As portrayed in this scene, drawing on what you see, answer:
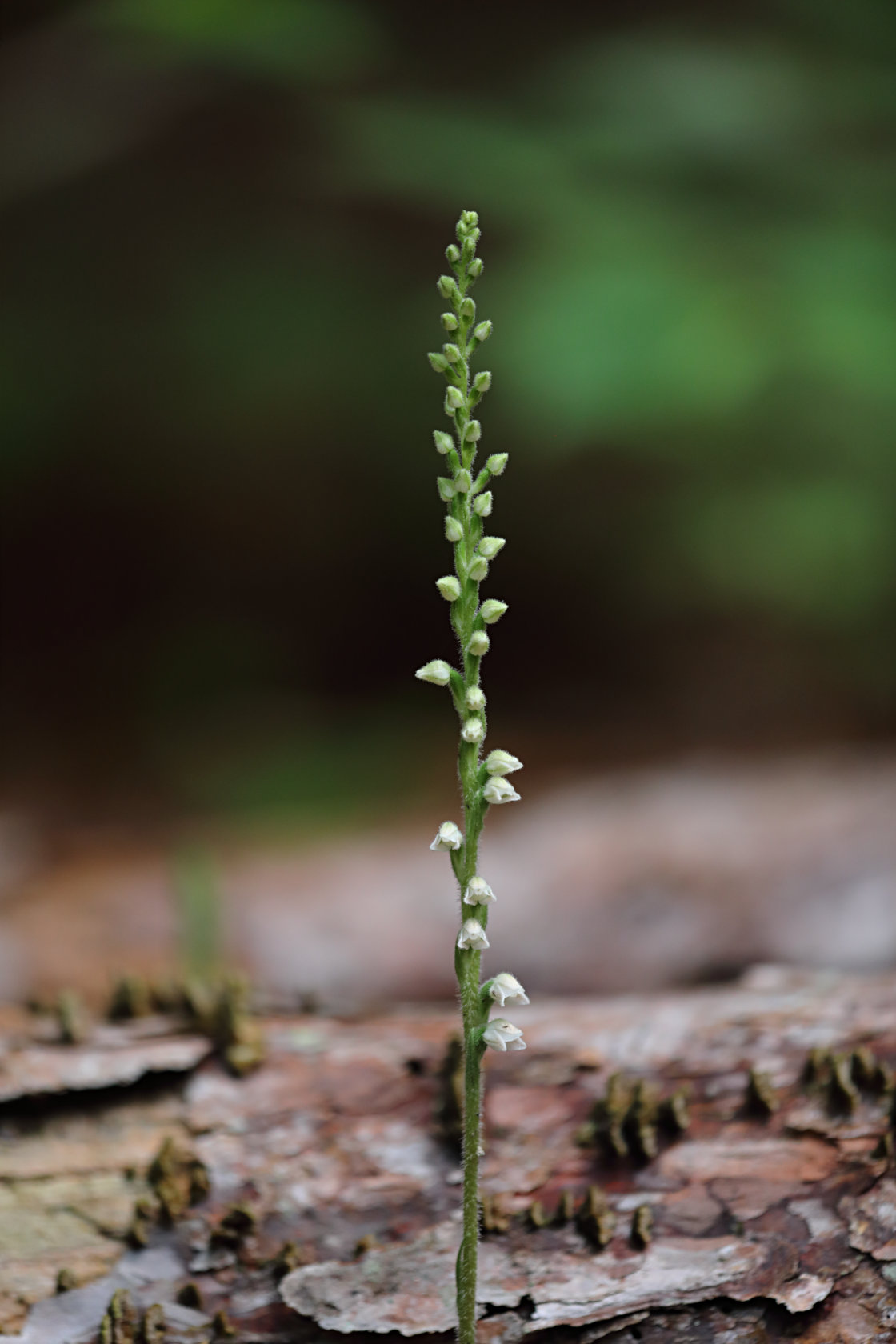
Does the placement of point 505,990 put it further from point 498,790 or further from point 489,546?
point 489,546

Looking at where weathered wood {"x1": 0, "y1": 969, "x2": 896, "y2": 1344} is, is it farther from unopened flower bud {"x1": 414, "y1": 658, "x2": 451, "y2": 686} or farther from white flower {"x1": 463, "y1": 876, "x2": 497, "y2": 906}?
unopened flower bud {"x1": 414, "y1": 658, "x2": 451, "y2": 686}

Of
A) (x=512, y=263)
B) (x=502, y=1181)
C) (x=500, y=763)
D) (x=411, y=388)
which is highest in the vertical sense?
(x=512, y=263)

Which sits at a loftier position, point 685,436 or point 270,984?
point 685,436

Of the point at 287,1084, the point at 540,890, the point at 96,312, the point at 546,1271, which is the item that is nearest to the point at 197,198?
the point at 96,312

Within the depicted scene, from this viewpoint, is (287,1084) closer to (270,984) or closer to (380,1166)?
(380,1166)

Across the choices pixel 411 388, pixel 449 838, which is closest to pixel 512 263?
pixel 411 388

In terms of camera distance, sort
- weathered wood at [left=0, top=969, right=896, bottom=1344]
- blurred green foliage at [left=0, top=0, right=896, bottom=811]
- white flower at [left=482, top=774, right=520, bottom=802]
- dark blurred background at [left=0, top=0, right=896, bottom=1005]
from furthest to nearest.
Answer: dark blurred background at [left=0, top=0, right=896, bottom=1005], blurred green foliage at [left=0, top=0, right=896, bottom=811], weathered wood at [left=0, top=969, right=896, bottom=1344], white flower at [left=482, top=774, right=520, bottom=802]

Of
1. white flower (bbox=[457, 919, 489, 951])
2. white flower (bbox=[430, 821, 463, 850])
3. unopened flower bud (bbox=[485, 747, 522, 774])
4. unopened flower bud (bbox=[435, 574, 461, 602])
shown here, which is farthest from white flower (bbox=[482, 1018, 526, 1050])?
unopened flower bud (bbox=[435, 574, 461, 602])
